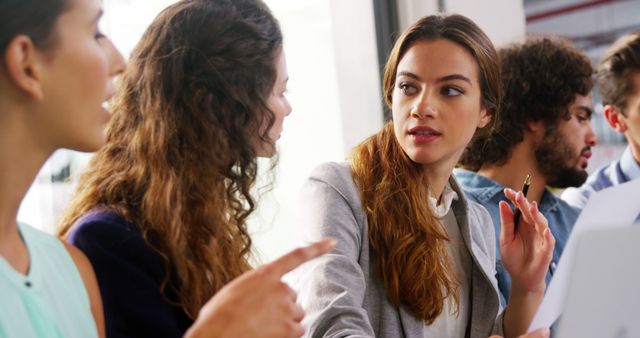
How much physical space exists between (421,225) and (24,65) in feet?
3.08

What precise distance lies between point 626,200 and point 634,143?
1559 millimetres

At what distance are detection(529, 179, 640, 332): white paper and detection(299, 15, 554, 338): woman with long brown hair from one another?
12.6 inches

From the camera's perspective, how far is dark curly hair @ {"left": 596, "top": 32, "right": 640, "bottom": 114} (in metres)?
2.77

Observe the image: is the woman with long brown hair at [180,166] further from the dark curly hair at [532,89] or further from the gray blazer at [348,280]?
the dark curly hair at [532,89]

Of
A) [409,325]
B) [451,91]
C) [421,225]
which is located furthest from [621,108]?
[409,325]

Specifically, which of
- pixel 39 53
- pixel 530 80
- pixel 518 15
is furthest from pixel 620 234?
pixel 518 15

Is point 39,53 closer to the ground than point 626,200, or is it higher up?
higher up

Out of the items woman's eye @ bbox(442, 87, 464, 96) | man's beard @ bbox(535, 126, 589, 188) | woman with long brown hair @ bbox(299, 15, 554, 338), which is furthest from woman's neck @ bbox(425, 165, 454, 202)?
man's beard @ bbox(535, 126, 589, 188)

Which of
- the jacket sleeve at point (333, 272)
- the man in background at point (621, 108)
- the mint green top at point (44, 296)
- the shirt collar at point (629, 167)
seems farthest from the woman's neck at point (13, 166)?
the shirt collar at point (629, 167)

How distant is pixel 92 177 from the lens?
4.13 feet

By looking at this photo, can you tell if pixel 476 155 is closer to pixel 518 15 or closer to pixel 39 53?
pixel 518 15

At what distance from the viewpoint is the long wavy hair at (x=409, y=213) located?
1.59 m

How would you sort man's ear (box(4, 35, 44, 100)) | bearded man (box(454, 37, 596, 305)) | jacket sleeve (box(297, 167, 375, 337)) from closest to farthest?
man's ear (box(4, 35, 44, 100))
jacket sleeve (box(297, 167, 375, 337))
bearded man (box(454, 37, 596, 305))

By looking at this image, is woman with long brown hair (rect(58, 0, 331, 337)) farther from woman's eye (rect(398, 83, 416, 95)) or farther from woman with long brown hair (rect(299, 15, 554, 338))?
woman's eye (rect(398, 83, 416, 95))
